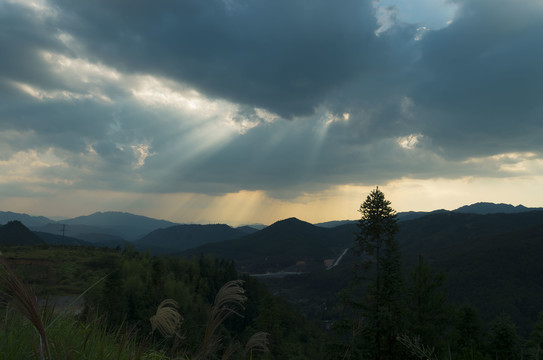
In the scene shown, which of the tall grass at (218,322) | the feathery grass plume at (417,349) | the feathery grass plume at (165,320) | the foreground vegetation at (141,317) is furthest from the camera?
the feathery grass plume at (165,320)

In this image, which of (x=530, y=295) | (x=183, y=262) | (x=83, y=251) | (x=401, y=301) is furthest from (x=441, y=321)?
(x=530, y=295)

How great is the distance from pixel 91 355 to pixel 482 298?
17458cm

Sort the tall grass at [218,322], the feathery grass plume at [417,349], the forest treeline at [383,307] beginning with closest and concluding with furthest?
the tall grass at [218,322] < the feathery grass plume at [417,349] < the forest treeline at [383,307]

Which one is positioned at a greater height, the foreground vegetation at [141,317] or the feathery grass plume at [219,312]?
the feathery grass plume at [219,312]

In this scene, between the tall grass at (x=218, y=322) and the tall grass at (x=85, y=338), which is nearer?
the tall grass at (x=85, y=338)

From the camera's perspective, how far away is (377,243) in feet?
96.0

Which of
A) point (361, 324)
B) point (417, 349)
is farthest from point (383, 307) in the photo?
point (417, 349)

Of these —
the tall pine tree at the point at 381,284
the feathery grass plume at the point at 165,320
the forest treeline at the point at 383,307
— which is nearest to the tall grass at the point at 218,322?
the feathery grass plume at the point at 165,320

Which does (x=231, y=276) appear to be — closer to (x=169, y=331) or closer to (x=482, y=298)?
(x=482, y=298)

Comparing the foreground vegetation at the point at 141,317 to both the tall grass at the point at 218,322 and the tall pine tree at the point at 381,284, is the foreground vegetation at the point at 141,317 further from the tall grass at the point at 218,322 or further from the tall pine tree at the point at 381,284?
the tall pine tree at the point at 381,284

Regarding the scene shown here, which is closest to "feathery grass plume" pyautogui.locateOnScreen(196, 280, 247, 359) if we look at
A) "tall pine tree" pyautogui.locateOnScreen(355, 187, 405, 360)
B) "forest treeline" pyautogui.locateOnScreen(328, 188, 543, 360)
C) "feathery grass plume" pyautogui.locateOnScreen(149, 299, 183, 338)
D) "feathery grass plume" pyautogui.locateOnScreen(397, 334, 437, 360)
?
"feathery grass plume" pyautogui.locateOnScreen(149, 299, 183, 338)

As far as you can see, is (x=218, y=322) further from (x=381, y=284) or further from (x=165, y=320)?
(x=381, y=284)

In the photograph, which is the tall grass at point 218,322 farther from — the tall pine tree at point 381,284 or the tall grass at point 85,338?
the tall pine tree at point 381,284

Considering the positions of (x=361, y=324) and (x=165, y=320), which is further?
(x=361, y=324)
